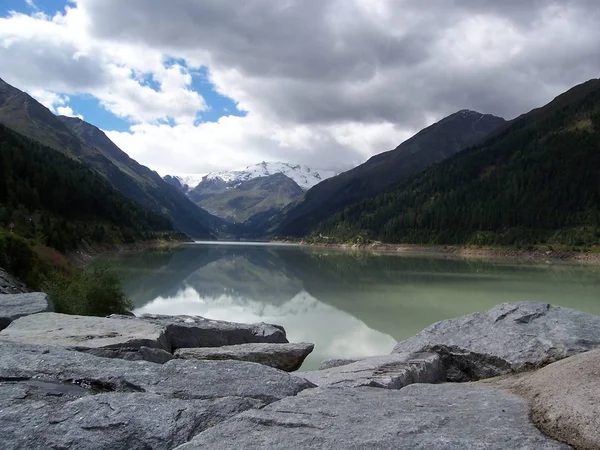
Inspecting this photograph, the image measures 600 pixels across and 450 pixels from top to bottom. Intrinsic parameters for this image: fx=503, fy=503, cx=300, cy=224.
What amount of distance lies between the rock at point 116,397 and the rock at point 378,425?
414 mm

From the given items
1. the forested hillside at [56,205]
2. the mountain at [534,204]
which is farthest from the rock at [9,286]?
the mountain at [534,204]

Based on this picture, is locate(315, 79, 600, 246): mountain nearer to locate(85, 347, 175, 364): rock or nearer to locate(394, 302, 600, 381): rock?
locate(394, 302, 600, 381): rock

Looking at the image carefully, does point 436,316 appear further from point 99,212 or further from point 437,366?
point 99,212

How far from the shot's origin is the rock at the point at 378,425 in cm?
460

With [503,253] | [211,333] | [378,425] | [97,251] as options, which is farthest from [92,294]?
[503,253]

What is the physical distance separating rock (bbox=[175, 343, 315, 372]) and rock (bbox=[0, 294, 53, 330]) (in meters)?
3.63

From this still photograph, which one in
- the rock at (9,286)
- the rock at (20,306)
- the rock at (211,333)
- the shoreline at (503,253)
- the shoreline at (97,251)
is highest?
the rock at (20,306)

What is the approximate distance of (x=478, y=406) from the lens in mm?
5965

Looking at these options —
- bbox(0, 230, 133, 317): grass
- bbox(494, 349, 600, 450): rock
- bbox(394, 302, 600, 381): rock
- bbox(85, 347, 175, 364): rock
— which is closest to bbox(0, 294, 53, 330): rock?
bbox(85, 347, 175, 364): rock

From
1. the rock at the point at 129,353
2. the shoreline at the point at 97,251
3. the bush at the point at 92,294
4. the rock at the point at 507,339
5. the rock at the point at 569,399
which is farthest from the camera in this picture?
the shoreline at the point at 97,251

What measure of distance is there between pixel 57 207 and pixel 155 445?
12239 centimetres

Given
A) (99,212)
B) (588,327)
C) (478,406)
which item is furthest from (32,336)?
(99,212)

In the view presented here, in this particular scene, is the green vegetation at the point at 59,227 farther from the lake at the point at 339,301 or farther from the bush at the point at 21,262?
the lake at the point at 339,301

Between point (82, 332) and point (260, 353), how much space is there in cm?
440
